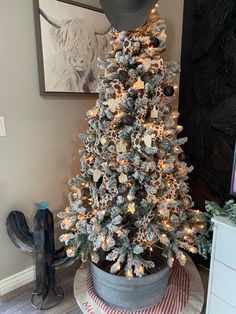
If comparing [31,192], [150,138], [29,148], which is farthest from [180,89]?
[31,192]

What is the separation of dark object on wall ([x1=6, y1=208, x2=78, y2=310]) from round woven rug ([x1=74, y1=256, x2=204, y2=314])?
18 centimetres

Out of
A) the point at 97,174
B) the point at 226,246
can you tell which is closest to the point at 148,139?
the point at 97,174

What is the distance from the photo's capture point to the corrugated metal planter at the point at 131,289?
4.82 ft

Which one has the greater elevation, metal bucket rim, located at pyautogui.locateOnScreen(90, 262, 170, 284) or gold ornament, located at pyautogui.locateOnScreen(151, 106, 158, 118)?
gold ornament, located at pyautogui.locateOnScreen(151, 106, 158, 118)

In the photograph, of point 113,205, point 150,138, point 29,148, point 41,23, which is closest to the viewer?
point 150,138

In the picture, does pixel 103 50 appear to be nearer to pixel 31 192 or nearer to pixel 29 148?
pixel 29 148

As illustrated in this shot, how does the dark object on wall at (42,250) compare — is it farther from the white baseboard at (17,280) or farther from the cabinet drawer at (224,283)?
the cabinet drawer at (224,283)

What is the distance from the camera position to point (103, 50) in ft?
6.37

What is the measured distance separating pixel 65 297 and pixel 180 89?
187 centimetres

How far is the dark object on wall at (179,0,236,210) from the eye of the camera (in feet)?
5.71

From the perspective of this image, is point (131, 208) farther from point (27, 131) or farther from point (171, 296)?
point (27, 131)

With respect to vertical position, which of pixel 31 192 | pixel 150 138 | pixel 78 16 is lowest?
pixel 31 192

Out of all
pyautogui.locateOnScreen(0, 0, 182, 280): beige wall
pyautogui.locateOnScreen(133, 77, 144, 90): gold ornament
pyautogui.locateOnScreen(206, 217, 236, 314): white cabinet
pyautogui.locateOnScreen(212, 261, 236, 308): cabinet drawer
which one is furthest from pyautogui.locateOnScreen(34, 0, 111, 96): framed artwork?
pyautogui.locateOnScreen(212, 261, 236, 308): cabinet drawer

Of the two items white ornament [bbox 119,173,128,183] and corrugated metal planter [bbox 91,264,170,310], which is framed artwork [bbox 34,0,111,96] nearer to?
white ornament [bbox 119,173,128,183]
